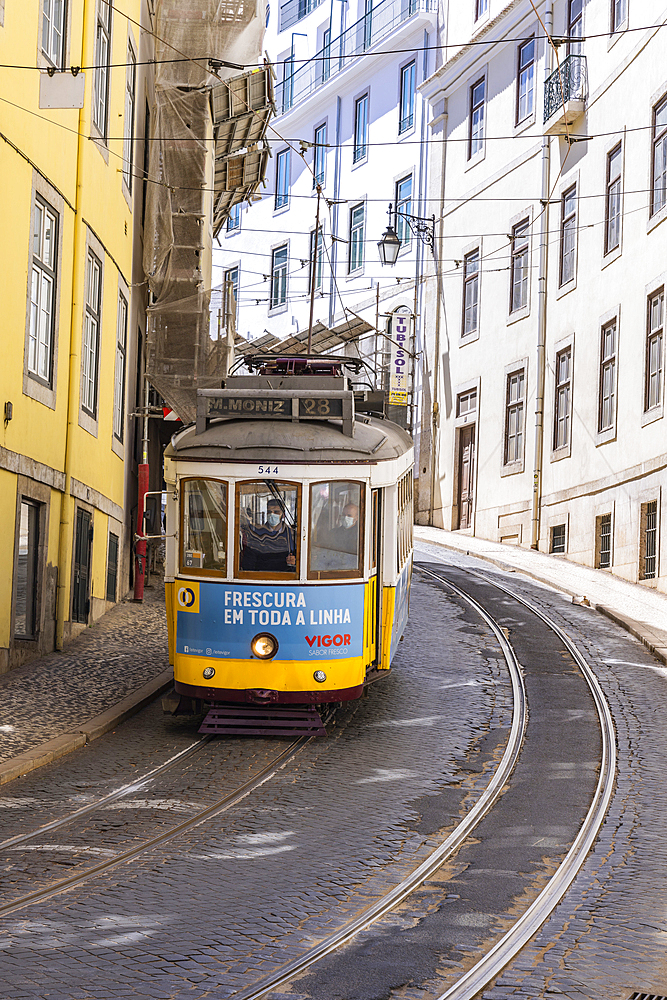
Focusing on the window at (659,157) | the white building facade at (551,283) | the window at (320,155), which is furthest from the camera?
the window at (320,155)

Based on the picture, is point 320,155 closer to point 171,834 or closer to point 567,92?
point 567,92

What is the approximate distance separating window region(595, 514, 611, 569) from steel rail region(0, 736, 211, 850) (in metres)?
14.6

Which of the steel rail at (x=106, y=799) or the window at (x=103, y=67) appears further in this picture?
the window at (x=103, y=67)

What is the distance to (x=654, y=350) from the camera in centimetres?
2200

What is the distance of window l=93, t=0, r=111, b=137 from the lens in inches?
669

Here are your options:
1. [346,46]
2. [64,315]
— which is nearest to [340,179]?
[346,46]

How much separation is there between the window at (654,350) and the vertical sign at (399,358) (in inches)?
476

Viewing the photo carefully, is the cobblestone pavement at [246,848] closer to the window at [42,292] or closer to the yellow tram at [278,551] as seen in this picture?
the yellow tram at [278,551]

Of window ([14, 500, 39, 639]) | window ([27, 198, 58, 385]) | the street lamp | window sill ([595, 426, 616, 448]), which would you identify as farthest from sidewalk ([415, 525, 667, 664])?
window ([27, 198, 58, 385])

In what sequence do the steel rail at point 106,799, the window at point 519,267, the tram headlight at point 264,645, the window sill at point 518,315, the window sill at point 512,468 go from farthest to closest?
1. the window at point 519,267
2. the window sill at point 518,315
3. the window sill at point 512,468
4. the tram headlight at point 264,645
5. the steel rail at point 106,799

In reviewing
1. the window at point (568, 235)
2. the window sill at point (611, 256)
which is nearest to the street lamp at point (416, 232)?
the window at point (568, 235)

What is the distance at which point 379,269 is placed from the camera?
3719 cm

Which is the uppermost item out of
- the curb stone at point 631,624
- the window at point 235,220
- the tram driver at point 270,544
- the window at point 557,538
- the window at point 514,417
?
the window at point 235,220

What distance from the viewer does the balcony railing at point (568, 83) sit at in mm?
26250
